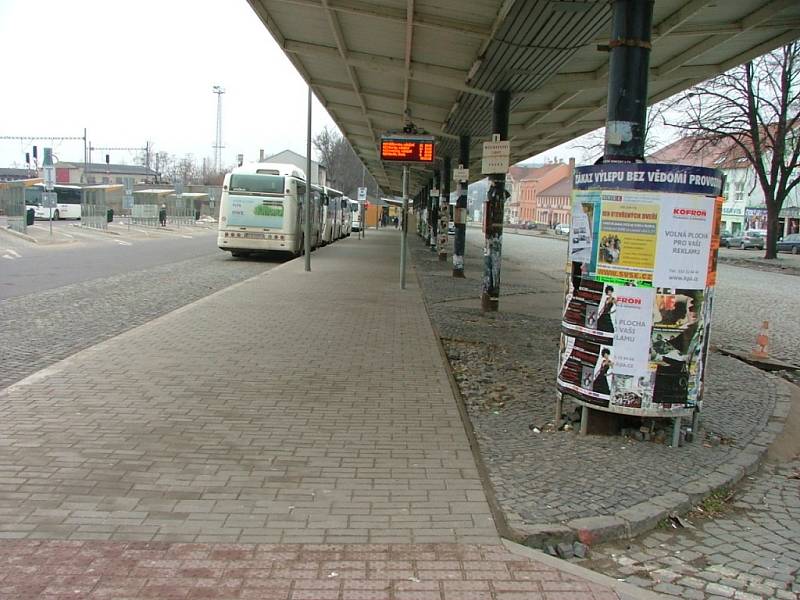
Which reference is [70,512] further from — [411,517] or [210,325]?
[210,325]

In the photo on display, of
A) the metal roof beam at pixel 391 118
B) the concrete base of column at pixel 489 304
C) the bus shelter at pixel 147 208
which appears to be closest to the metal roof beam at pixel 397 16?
the concrete base of column at pixel 489 304

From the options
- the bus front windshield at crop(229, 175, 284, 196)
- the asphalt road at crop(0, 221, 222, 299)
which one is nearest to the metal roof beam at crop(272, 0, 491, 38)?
the asphalt road at crop(0, 221, 222, 299)

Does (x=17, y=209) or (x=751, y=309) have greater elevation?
(x=17, y=209)

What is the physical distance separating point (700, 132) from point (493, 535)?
37774mm

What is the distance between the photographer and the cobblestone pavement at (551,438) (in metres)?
4.27

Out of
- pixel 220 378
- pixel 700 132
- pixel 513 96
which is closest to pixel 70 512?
pixel 220 378

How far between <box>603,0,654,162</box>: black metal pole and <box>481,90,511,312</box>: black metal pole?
6.73 meters

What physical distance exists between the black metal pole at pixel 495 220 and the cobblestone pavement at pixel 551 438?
5.43 feet

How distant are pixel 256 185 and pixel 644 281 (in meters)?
20.6

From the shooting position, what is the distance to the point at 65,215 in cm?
6009

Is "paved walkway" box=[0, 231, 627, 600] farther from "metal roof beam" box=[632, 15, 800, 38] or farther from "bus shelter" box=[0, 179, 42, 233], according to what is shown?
"bus shelter" box=[0, 179, 42, 233]

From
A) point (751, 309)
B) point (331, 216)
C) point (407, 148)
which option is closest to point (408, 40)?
point (407, 148)

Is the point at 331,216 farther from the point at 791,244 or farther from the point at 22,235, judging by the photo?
the point at 791,244

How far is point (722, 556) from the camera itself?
3803 millimetres
